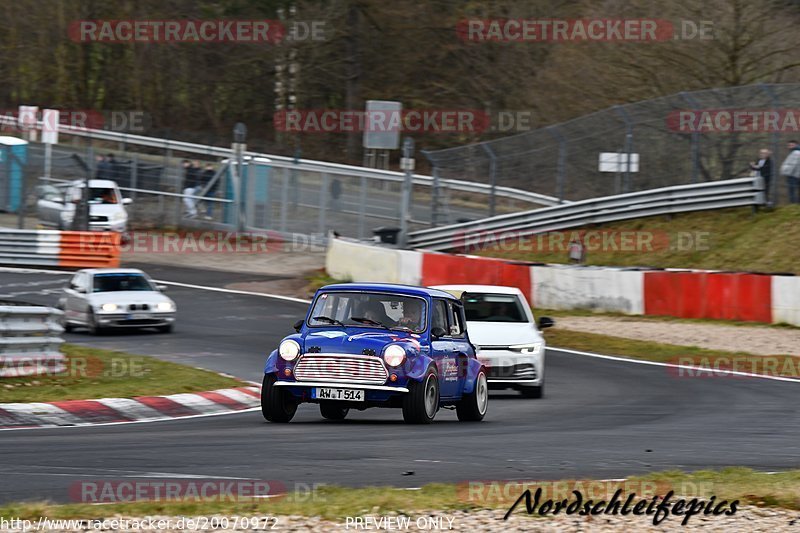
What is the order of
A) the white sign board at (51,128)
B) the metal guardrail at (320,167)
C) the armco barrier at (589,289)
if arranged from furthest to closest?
the white sign board at (51,128) < the metal guardrail at (320,167) < the armco barrier at (589,289)

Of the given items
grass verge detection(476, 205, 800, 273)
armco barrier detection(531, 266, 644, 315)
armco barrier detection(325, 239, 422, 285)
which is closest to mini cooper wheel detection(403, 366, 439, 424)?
armco barrier detection(531, 266, 644, 315)

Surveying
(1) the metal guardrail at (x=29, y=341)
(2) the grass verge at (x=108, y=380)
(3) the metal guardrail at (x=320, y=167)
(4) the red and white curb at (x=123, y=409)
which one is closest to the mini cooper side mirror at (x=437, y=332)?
(4) the red and white curb at (x=123, y=409)

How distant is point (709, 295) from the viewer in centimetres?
2362

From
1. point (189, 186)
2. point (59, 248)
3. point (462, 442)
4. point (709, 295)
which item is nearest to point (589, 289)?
point (709, 295)

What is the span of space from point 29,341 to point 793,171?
61.2 feet

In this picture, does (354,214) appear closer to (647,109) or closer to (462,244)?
(462,244)

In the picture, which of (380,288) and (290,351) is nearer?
(290,351)

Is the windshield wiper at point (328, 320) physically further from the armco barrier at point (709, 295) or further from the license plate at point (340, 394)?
the armco barrier at point (709, 295)

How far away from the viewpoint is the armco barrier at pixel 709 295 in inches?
902

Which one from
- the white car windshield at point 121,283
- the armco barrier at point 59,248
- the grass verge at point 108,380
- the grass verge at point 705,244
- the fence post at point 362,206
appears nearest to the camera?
the grass verge at point 108,380

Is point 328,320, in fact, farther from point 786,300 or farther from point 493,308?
point 786,300

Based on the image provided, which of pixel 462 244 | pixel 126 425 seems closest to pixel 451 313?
pixel 126 425

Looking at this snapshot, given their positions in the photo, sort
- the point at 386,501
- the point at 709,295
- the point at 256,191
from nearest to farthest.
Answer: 1. the point at 386,501
2. the point at 709,295
3. the point at 256,191

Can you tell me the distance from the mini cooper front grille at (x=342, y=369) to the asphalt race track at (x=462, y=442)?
17.6 inches
